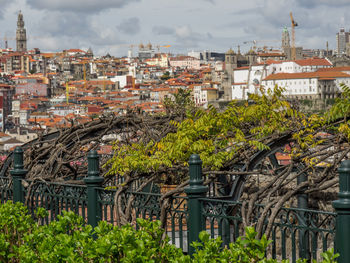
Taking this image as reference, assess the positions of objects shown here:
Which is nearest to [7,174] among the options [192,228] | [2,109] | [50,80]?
[192,228]

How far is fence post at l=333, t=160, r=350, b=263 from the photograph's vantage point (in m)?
3.33

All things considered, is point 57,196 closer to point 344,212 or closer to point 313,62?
point 344,212

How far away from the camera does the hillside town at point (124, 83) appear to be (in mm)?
105125

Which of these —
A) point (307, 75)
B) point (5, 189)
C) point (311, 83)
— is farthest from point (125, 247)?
point (307, 75)

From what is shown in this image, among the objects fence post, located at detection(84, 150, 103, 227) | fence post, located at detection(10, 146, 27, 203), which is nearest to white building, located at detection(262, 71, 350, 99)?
fence post, located at detection(10, 146, 27, 203)

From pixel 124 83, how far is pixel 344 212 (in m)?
161

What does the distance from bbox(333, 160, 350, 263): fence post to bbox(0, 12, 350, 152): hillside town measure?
218ft

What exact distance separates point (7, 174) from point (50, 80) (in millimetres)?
143038

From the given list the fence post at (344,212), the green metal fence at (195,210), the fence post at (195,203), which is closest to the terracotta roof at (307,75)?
the green metal fence at (195,210)

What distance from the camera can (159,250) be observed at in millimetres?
3924

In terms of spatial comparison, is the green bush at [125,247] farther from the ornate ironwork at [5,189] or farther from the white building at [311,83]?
the white building at [311,83]

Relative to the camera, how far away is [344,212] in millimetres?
3357

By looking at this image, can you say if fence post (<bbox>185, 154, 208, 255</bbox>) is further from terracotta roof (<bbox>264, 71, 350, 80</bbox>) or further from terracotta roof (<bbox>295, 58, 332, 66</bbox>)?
terracotta roof (<bbox>295, 58, 332, 66</bbox>)

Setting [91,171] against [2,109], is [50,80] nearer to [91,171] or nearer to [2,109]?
[2,109]
